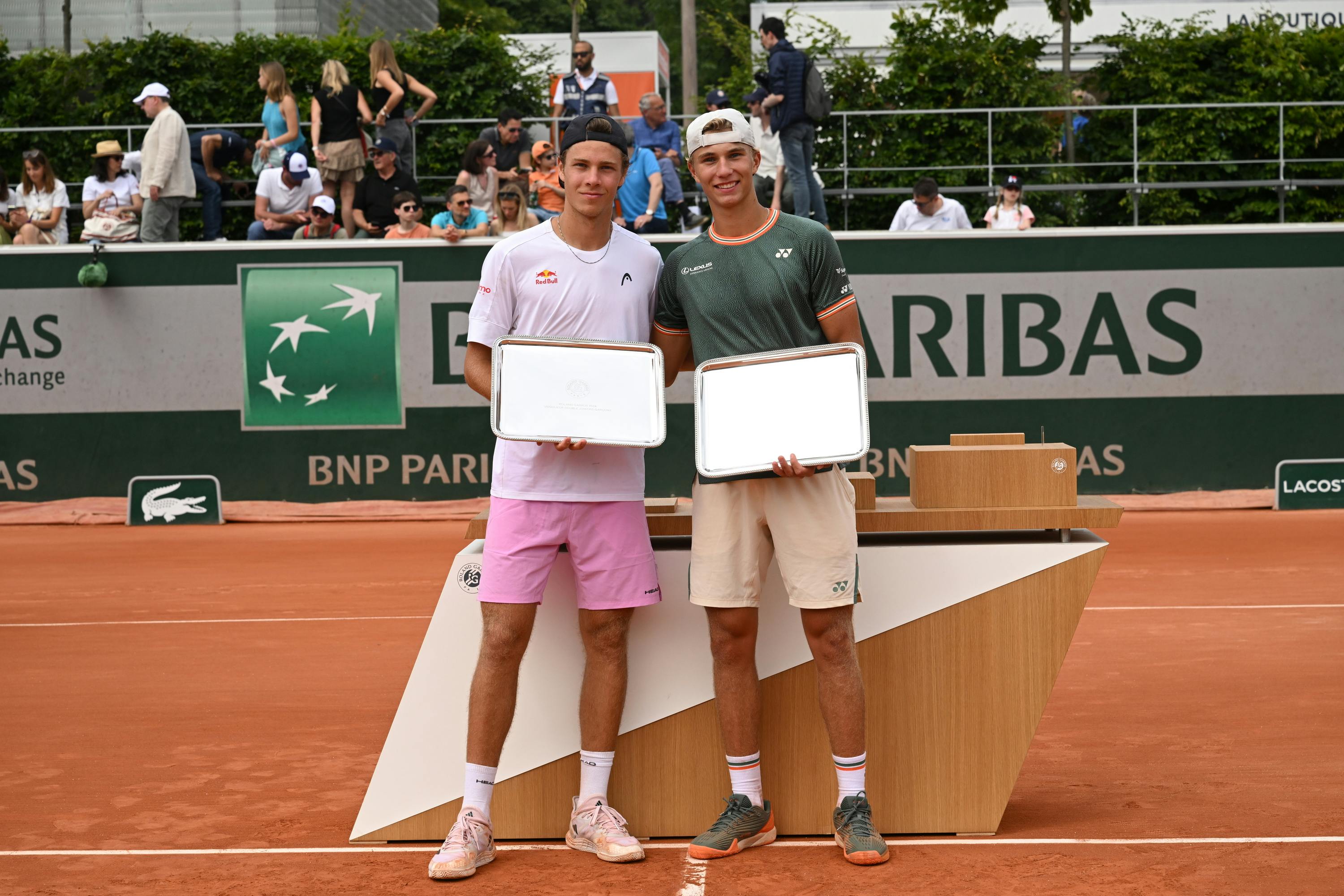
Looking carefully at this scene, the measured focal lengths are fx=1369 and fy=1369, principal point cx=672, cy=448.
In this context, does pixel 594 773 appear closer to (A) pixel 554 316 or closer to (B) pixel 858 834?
(B) pixel 858 834

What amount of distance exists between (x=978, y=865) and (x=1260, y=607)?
4654mm

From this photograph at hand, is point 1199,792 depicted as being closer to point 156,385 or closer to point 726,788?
point 726,788

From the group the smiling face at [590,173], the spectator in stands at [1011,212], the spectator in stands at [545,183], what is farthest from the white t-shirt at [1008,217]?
the smiling face at [590,173]

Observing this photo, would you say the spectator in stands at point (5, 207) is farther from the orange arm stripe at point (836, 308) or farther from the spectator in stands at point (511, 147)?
the orange arm stripe at point (836, 308)

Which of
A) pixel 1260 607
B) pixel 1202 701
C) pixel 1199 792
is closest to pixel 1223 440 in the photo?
pixel 1260 607

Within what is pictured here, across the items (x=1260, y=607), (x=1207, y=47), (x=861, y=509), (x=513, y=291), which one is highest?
(x=1207, y=47)

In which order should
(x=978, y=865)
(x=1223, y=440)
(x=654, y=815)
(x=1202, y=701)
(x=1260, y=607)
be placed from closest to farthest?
(x=978, y=865), (x=654, y=815), (x=1202, y=701), (x=1260, y=607), (x=1223, y=440)

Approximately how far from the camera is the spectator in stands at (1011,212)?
13.7m

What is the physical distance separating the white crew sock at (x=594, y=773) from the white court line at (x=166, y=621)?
400cm

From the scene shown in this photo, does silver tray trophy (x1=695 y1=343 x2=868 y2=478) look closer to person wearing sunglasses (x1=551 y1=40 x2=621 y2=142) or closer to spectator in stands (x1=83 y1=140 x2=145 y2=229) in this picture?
person wearing sunglasses (x1=551 y1=40 x2=621 y2=142)

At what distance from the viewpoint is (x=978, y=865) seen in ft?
13.9

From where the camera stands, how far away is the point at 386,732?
591cm

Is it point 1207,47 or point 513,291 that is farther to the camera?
point 1207,47

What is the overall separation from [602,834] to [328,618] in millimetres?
4422
